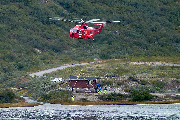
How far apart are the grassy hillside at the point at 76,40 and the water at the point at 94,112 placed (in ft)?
74.5

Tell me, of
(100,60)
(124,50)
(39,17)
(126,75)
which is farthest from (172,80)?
(39,17)

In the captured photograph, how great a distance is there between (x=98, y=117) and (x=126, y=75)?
23.3 m

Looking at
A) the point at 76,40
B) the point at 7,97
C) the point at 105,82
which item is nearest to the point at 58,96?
the point at 7,97

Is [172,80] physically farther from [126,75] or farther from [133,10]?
[133,10]

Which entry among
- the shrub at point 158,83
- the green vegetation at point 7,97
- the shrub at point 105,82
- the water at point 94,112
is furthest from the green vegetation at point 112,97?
the green vegetation at point 7,97

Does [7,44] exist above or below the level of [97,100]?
above

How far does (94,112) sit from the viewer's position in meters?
51.5

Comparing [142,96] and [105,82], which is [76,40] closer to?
[105,82]

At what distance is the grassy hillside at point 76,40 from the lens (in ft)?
295

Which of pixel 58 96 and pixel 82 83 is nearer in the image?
pixel 58 96

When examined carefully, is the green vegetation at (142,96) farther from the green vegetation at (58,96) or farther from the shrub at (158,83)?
the green vegetation at (58,96)

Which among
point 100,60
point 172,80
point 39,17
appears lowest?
point 172,80

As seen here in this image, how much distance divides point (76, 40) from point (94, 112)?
182 ft

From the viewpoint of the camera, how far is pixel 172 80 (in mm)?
66500
